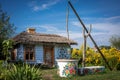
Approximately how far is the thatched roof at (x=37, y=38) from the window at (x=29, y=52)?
3.51 ft

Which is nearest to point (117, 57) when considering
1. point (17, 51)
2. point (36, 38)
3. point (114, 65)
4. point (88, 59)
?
point (114, 65)

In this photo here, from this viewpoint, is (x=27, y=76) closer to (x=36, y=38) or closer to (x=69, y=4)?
(x=69, y=4)

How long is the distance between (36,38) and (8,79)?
55.0 feet

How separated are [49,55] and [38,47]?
5.81ft

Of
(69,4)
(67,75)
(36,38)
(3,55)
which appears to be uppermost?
(69,4)

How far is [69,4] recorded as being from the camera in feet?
62.3

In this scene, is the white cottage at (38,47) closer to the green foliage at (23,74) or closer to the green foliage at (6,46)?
the green foliage at (6,46)

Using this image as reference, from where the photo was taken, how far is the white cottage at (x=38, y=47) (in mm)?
26406

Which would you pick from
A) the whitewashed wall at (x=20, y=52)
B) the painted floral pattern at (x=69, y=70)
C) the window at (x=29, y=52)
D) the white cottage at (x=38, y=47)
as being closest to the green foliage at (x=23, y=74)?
the painted floral pattern at (x=69, y=70)

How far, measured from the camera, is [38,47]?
89.7 ft

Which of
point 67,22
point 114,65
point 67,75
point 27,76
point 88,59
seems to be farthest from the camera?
point 88,59

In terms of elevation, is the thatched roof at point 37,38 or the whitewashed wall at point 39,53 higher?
the thatched roof at point 37,38

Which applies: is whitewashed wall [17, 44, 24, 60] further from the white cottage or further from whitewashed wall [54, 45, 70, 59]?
whitewashed wall [54, 45, 70, 59]

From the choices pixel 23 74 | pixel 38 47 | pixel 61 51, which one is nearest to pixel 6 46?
pixel 38 47
